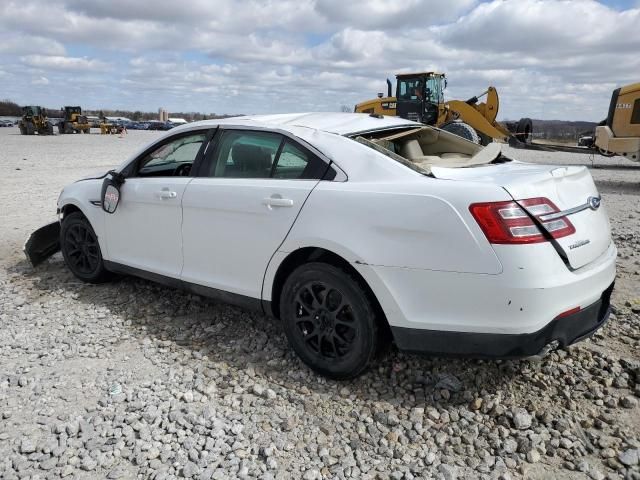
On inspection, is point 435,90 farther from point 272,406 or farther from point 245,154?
point 272,406

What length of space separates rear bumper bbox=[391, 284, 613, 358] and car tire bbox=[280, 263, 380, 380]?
0.22m

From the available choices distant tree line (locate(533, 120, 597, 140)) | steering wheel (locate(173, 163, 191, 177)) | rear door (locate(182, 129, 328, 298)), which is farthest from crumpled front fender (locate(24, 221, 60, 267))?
distant tree line (locate(533, 120, 597, 140))

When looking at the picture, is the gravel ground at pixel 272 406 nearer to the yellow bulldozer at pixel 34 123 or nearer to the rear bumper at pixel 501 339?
the rear bumper at pixel 501 339

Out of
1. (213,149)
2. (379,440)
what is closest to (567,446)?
(379,440)

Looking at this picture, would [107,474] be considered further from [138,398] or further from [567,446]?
[567,446]

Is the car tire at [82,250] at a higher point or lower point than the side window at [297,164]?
lower

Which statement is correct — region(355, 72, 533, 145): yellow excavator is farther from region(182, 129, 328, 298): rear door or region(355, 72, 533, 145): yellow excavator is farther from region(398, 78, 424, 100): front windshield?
region(182, 129, 328, 298): rear door

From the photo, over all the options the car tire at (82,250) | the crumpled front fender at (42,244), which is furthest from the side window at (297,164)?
the crumpled front fender at (42,244)

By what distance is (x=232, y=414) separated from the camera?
303cm

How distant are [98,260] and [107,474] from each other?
274cm

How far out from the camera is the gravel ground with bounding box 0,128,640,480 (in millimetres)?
2617

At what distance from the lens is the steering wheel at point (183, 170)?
4271mm

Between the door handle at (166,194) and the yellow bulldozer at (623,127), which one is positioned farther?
the yellow bulldozer at (623,127)

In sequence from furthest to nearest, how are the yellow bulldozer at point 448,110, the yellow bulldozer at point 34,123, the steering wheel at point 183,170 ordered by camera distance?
the yellow bulldozer at point 34,123 → the yellow bulldozer at point 448,110 → the steering wheel at point 183,170
